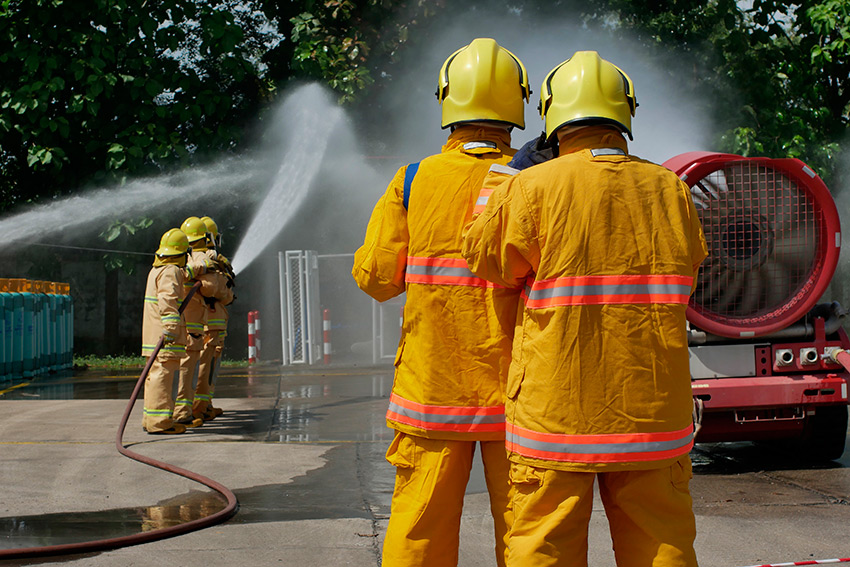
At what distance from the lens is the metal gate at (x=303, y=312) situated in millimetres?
14992

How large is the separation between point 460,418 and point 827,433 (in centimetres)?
440

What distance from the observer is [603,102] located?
294 cm

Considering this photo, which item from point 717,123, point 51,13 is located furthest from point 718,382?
point 51,13

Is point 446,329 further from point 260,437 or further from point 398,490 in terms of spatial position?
point 260,437

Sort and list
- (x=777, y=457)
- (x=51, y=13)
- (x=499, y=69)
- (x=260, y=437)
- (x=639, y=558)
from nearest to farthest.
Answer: (x=639, y=558) < (x=499, y=69) < (x=777, y=457) < (x=260, y=437) < (x=51, y=13)

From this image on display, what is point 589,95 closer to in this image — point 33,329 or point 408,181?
point 408,181

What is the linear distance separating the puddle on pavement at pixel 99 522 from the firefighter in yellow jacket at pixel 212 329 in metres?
3.24

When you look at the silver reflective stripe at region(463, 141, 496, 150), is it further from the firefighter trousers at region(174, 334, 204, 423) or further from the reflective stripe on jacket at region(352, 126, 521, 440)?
the firefighter trousers at region(174, 334, 204, 423)

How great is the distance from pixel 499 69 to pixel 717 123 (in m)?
12.2

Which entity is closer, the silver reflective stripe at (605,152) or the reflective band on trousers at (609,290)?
the reflective band on trousers at (609,290)

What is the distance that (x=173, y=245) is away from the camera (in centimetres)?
808

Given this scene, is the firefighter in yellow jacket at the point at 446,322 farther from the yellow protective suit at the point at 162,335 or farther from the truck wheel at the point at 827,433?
the yellow protective suit at the point at 162,335

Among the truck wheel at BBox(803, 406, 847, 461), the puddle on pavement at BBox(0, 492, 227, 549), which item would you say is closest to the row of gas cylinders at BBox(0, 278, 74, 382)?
the puddle on pavement at BBox(0, 492, 227, 549)

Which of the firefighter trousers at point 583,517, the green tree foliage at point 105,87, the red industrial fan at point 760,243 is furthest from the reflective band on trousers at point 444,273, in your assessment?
the green tree foliage at point 105,87
